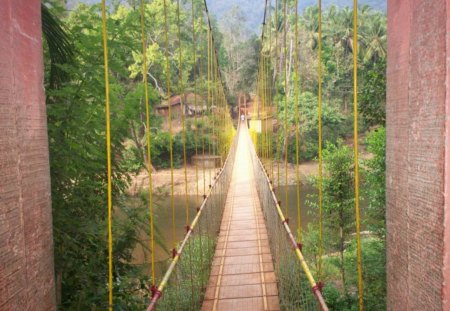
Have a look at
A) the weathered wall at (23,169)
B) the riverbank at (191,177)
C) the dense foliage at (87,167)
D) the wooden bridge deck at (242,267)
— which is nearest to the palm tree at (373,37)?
the riverbank at (191,177)

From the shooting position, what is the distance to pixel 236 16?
118ft

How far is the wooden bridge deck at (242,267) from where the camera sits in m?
3.30

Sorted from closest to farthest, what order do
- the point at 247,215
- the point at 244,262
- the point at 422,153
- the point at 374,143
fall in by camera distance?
the point at 422,153, the point at 244,262, the point at 374,143, the point at 247,215

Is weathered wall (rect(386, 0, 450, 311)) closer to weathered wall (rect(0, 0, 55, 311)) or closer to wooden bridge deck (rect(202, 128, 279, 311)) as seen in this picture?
weathered wall (rect(0, 0, 55, 311))

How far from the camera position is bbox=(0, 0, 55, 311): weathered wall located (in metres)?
1.49

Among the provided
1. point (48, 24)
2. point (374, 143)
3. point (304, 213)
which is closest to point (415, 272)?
point (48, 24)

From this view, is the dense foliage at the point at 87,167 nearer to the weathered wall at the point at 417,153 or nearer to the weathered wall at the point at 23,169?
the weathered wall at the point at 23,169

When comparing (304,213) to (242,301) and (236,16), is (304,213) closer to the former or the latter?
(242,301)

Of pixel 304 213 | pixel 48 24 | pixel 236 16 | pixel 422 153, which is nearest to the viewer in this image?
pixel 422 153

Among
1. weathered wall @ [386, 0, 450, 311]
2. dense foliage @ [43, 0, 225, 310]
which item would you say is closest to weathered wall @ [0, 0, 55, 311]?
dense foliage @ [43, 0, 225, 310]

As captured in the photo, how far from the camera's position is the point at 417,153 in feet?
4.68

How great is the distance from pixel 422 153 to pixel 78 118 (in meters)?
1.94

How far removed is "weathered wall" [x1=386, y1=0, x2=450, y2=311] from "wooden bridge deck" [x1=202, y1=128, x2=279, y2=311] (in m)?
1.74

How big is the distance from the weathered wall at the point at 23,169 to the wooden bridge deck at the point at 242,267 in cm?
173
